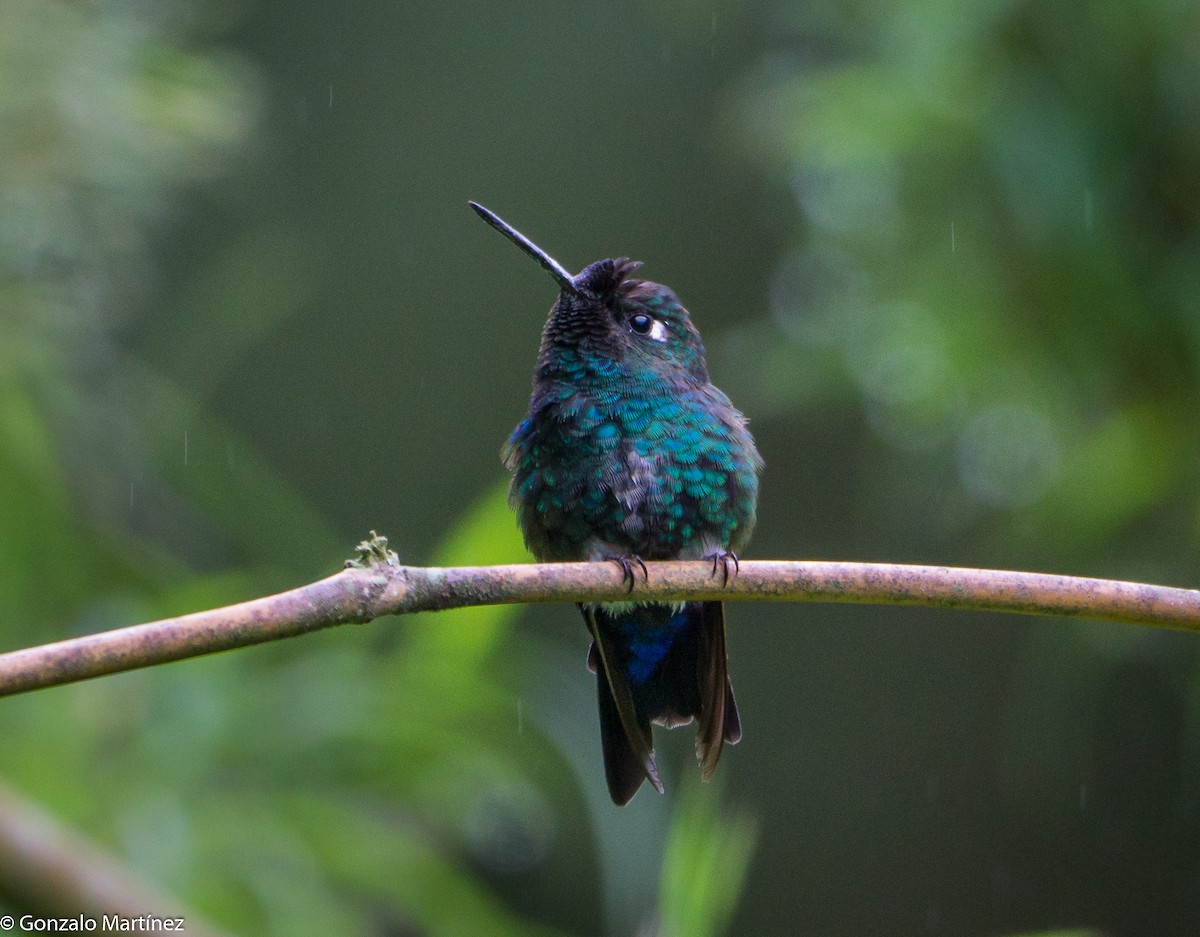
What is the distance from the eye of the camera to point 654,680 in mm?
2316

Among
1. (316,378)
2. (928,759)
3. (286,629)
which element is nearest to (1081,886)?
(928,759)

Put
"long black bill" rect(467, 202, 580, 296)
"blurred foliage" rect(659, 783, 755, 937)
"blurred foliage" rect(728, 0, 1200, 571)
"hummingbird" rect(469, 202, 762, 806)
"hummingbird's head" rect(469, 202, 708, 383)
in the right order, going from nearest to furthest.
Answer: "blurred foliage" rect(659, 783, 755, 937) → "long black bill" rect(467, 202, 580, 296) → "hummingbird" rect(469, 202, 762, 806) → "hummingbird's head" rect(469, 202, 708, 383) → "blurred foliage" rect(728, 0, 1200, 571)

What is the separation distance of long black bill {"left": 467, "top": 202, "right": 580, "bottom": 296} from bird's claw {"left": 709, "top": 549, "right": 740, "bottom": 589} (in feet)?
1.67

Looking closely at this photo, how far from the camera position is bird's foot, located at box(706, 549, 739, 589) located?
4.41 ft

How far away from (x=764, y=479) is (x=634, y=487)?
2.71 m

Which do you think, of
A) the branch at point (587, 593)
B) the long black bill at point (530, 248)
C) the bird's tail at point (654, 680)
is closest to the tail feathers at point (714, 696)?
the bird's tail at point (654, 680)

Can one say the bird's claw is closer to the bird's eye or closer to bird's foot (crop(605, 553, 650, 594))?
bird's foot (crop(605, 553, 650, 594))

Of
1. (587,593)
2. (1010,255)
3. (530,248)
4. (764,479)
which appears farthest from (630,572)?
(764,479)

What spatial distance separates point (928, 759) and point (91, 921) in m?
3.52

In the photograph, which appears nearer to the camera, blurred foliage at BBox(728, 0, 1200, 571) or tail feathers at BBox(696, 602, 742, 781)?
tail feathers at BBox(696, 602, 742, 781)

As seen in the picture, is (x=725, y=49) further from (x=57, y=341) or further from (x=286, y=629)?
(x=286, y=629)

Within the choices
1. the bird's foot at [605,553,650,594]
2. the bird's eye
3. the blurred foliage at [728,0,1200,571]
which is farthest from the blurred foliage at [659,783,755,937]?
the blurred foliage at [728,0,1200,571]

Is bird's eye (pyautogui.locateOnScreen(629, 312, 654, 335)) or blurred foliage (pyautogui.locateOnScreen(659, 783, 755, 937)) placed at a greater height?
bird's eye (pyautogui.locateOnScreen(629, 312, 654, 335))

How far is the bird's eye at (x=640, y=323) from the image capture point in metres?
2.36
